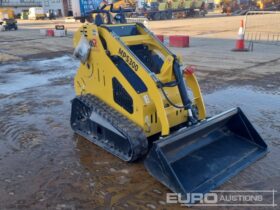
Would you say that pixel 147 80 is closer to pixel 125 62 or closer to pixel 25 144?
pixel 125 62

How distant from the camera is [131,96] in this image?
14.7 feet

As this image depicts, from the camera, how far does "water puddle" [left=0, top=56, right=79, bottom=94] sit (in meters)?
9.27

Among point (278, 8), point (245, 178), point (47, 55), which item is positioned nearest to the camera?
point (245, 178)

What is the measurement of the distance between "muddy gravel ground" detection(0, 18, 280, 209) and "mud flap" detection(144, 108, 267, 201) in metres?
0.16

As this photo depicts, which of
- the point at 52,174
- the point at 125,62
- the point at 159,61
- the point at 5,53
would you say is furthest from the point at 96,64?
the point at 5,53

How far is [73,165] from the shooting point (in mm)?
4500

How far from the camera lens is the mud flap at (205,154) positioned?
3.76 metres

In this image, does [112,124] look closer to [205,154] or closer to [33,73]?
[205,154]

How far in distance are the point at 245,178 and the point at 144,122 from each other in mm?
1443

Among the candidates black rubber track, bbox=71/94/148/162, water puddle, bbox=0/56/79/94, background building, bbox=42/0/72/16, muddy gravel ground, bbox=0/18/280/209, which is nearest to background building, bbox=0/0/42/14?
background building, bbox=42/0/72/16
